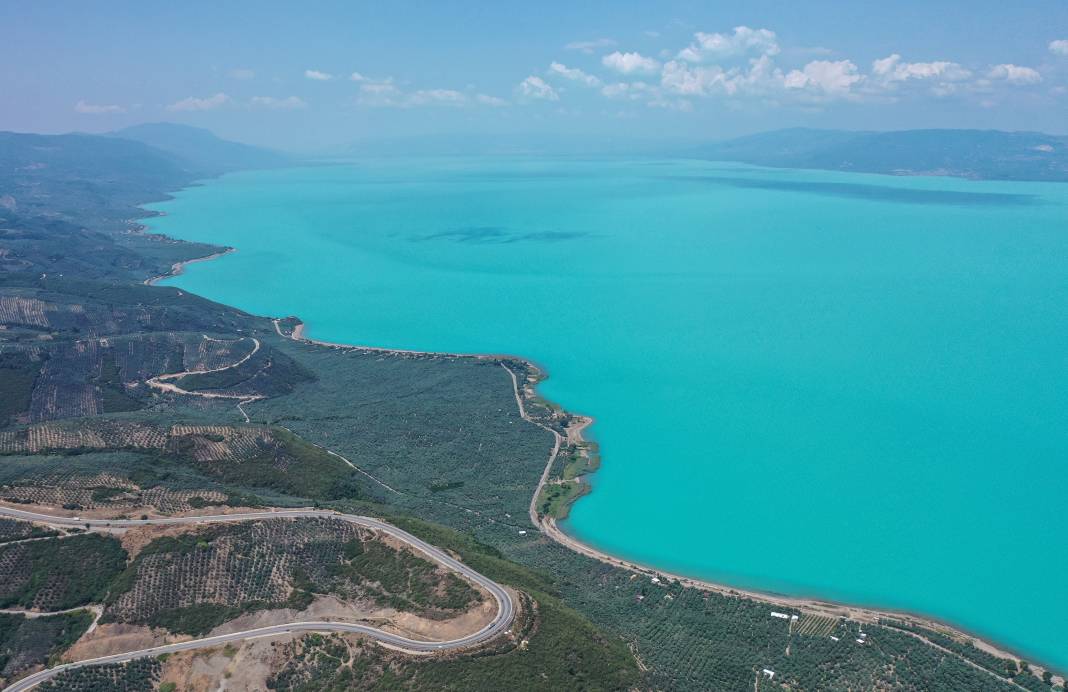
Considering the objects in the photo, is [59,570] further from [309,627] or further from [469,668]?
[469,668]

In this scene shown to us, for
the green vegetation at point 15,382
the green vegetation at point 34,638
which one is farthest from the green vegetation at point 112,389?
the green vegetation at point 34,638

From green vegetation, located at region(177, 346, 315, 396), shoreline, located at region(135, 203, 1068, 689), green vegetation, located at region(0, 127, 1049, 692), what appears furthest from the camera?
green vegetation, located at region(177, 346, 315, 396)

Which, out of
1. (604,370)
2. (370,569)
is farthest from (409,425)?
(370,569)

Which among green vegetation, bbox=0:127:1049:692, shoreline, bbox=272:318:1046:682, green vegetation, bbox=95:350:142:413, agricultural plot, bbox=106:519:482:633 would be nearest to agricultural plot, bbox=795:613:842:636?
green vegetation, bbox=0:127:1049:692

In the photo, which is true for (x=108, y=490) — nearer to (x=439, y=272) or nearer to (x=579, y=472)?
(x=579, y=472)

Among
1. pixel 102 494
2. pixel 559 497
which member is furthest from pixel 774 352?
pixel 102 494

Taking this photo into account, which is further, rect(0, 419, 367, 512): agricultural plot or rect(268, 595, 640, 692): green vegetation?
rect(0, 419, 367, 512): agricultural plot

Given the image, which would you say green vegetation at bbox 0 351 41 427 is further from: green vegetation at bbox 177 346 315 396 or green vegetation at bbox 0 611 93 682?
green vegetation at bbox 0 611 93 682
